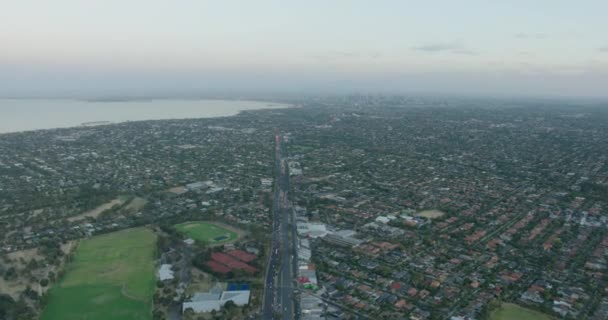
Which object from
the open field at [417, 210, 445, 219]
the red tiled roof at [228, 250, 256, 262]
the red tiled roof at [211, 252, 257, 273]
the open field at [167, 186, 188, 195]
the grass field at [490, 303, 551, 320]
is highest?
the open field at [167, 186, 188, 195]

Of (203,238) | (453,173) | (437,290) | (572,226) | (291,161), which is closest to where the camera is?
(437,290)

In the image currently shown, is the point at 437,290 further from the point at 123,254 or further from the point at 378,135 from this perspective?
the point at 378,135

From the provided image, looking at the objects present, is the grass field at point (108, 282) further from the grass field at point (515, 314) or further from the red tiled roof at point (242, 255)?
the grass field at point (515, 314)

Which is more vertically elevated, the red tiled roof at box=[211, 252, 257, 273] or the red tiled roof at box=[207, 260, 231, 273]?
the red tiled roof at box=[211, 252, 257, 273]

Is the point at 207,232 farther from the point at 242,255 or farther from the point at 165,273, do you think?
the point at 165,273

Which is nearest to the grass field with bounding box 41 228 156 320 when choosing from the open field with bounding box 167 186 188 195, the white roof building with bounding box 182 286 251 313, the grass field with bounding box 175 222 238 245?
the white roof building with bounding box 182 286 251 313

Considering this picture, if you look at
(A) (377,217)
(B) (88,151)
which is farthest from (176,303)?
(B) (88,151)

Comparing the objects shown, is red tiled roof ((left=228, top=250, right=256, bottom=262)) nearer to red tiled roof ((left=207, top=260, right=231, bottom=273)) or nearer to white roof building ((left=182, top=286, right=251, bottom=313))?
red tiled roof ((left=207, top=260, right=231, bottom=273))
